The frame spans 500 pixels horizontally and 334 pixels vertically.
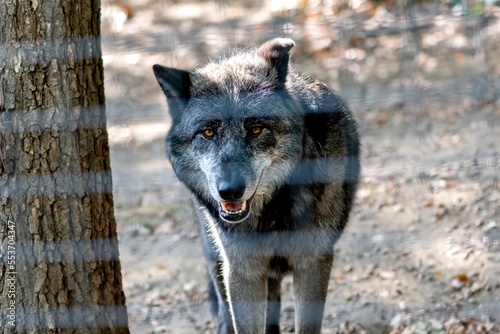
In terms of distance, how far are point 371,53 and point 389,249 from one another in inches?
156

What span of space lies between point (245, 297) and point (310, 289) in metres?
0.34

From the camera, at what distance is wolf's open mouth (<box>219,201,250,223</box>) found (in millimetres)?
3307

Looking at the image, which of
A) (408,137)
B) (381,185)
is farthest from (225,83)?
(408,137)

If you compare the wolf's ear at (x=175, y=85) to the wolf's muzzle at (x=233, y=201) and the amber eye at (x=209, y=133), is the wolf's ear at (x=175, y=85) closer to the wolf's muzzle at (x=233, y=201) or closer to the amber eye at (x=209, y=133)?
the amber eye at (x=209, y=133)

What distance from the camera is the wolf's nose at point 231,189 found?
318cm

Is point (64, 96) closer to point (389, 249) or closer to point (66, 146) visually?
point (66, 146)

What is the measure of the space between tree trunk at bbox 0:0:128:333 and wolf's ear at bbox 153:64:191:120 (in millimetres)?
304

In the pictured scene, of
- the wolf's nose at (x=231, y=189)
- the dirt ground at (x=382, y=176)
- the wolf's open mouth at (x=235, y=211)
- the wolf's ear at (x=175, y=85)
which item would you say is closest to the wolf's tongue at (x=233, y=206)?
the wolf's open mouth at (x=235, y=211)

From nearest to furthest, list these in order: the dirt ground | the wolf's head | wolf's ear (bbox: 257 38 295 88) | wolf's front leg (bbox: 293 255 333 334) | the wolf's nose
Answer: the wolf's nose < the wolf's head < wolf's ear (bbox: 257 38 295 88) < wolf's front leg (bbox: 293 255 333 334) < the dirt ground

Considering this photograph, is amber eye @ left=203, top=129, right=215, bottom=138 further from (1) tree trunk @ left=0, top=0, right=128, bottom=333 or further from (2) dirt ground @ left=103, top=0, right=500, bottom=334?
(2) dirt ground @ left=103, top=0, right=500, bottom=334

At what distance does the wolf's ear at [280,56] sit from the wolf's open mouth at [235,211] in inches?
25.1

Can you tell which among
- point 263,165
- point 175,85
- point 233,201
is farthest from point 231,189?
point 175,85

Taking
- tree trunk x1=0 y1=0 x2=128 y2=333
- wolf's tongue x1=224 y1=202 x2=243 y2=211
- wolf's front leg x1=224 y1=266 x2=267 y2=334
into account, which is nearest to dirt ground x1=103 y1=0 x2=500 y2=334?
wolf's front leg x1=224 y1=266 x2=267 y2=334

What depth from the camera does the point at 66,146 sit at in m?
3.37
